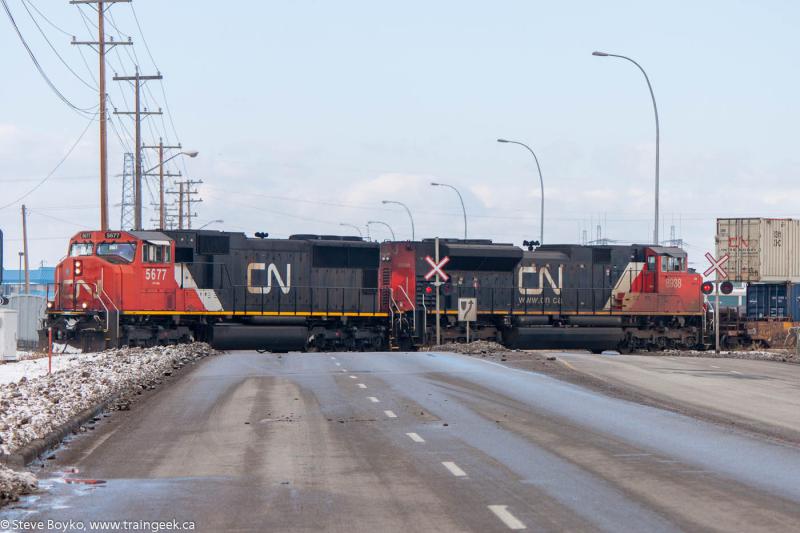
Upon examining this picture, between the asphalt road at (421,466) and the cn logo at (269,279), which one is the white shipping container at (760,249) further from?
the asphalt road at (421,466)

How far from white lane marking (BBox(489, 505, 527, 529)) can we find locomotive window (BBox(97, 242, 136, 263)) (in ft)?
104

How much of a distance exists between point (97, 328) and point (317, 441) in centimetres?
2572

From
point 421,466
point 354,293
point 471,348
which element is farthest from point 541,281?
point 421,466

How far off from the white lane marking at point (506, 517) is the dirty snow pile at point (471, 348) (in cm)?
2805

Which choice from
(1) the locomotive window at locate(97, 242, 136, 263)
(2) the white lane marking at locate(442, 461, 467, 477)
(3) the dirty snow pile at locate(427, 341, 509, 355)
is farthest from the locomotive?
(2) the white lane marking at locate(442, 461, 467, 477)

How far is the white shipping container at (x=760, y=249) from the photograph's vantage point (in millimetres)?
53469

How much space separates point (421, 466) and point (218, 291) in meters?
29.6

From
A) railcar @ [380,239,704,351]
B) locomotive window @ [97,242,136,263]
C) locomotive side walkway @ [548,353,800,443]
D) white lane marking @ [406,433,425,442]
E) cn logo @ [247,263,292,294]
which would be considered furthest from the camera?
railcar @ [380,239,704,351]

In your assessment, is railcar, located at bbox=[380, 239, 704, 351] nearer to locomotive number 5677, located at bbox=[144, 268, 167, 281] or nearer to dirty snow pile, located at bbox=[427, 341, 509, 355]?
dirty snow pile, located at bbox=[427, 341, 509, 355]

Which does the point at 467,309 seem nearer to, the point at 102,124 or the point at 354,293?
the point at 354,293

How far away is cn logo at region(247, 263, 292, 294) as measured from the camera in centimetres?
4225

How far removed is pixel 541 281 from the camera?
47.0 metres

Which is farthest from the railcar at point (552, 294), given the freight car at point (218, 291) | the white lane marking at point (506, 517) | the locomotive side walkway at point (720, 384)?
the white lane marking at point (506, 517)

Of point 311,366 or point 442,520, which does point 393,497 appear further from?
point 311,366
